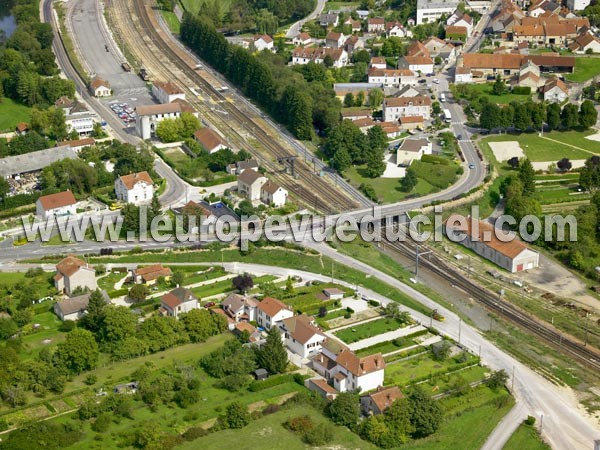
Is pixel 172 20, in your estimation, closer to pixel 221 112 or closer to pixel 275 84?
pixel 221 112

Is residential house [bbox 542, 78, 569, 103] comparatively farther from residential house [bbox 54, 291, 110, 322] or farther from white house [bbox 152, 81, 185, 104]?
residential house [bbox 54, 291, 110, 322]

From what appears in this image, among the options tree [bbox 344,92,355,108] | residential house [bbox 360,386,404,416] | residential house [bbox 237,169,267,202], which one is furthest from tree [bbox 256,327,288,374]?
tree [bbox 344,92,355,108]

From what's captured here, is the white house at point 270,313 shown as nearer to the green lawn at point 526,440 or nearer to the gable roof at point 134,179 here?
the green lawn at point 526,440

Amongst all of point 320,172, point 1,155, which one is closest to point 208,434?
point 320,172

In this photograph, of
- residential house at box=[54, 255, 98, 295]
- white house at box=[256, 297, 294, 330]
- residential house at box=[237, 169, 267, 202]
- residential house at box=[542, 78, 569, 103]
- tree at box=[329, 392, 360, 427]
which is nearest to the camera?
tree at box=[329, 392, 360, 427]

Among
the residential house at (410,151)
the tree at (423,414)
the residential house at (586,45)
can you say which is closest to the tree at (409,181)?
the residential house at (410,151)
